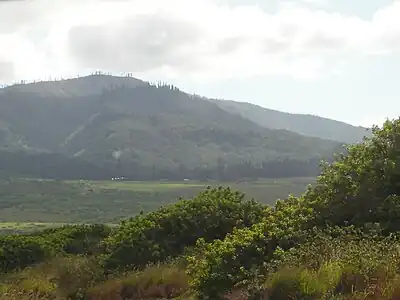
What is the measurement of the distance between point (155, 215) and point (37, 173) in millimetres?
186291

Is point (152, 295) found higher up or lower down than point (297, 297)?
lower down

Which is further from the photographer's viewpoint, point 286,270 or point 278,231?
point 278,231

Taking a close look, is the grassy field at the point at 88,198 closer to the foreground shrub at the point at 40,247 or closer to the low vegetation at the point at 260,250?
the foreground shrub at the point at 40,247

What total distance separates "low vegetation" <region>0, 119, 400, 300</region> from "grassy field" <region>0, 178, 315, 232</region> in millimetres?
74956

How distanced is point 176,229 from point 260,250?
205 inches

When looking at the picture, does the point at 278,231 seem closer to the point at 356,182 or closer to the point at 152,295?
the point at 356,182

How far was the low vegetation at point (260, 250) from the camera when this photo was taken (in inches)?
258

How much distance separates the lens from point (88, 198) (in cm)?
13050

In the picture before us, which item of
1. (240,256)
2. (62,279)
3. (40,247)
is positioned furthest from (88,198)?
(240,256)

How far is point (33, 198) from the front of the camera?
132000 mm

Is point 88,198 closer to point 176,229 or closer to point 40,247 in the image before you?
point 40,247

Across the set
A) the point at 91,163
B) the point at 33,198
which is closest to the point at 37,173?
the point at 91,163

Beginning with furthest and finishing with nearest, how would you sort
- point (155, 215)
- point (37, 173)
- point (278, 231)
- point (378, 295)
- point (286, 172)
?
point (37, 173) → point (286, 172) → point (155, 215) → point (278, 231) → point (378, 295)

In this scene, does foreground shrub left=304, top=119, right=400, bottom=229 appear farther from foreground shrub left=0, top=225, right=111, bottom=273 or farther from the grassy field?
the grassy field
